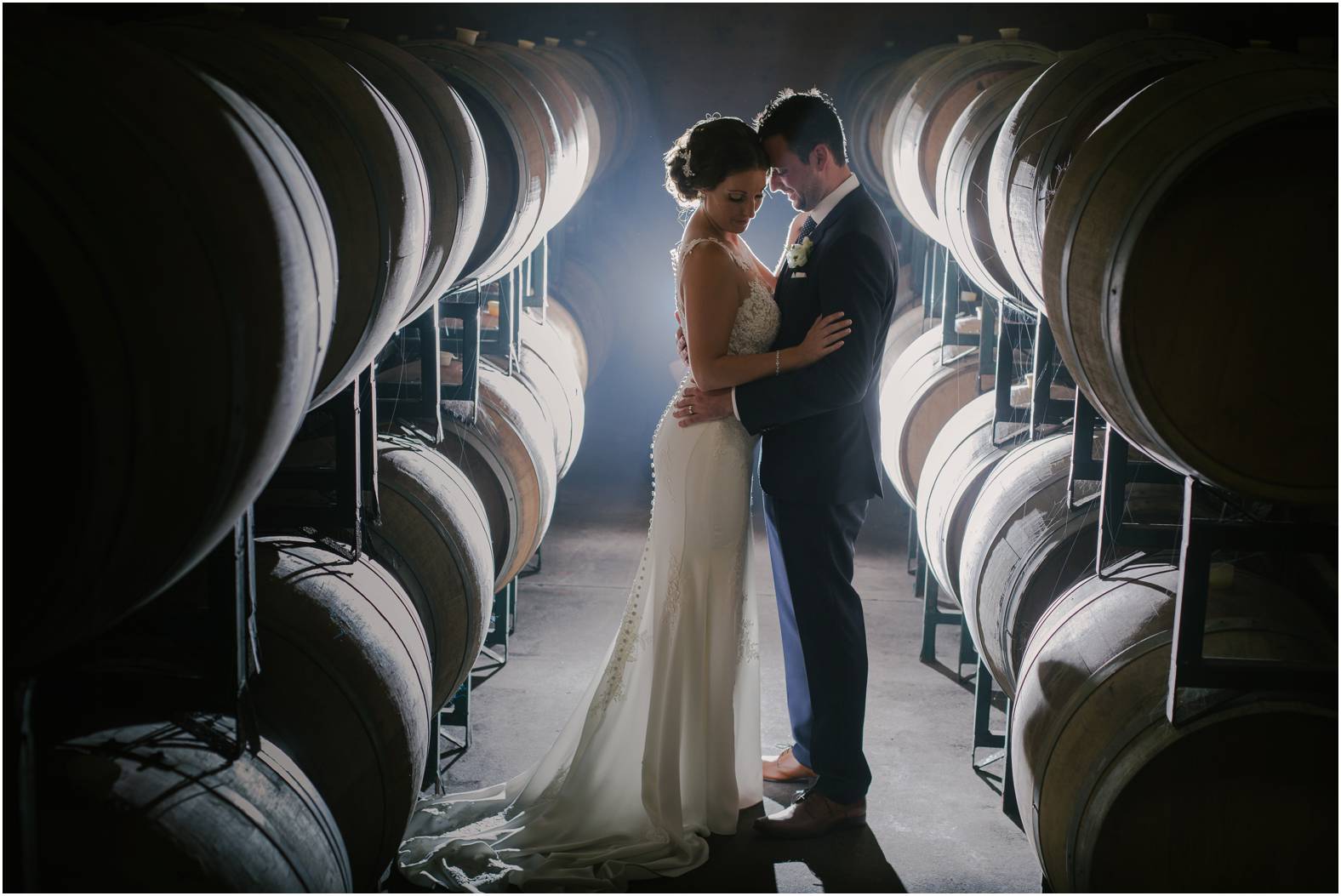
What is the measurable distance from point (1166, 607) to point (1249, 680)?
0.30 meters

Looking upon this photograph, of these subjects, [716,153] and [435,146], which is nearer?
[435,146]

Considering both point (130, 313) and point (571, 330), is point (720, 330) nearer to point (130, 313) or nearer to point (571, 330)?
point (130, 313)

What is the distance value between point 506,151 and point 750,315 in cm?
91

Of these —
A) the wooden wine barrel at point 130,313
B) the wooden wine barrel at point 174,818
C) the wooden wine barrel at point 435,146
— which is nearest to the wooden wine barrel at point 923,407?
the wooden wine barrel at point 435,146

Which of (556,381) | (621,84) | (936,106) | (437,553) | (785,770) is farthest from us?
(621,84)

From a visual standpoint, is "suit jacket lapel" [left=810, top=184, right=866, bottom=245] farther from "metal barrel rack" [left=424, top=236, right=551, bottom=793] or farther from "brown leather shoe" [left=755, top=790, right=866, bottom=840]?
"brown leather shoe" [left=755, top=790, right=866, bottom=840]

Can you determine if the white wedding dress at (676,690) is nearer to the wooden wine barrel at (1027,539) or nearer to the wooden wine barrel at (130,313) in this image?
the wooden wine barrel at (1027,539)

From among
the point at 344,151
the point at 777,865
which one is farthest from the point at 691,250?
the point at 777,865

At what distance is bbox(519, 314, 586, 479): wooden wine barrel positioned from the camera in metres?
4.28

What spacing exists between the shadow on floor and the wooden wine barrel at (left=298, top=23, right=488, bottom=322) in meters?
1.50

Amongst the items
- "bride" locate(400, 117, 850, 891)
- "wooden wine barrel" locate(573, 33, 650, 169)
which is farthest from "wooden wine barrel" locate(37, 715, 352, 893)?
"wooden wine barrel" locate(573, 33, 650, 169)

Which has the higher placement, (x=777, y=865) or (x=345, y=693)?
(x=345, y=693)

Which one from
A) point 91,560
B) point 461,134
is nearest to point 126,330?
point 91,560

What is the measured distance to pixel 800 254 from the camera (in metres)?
2.82
